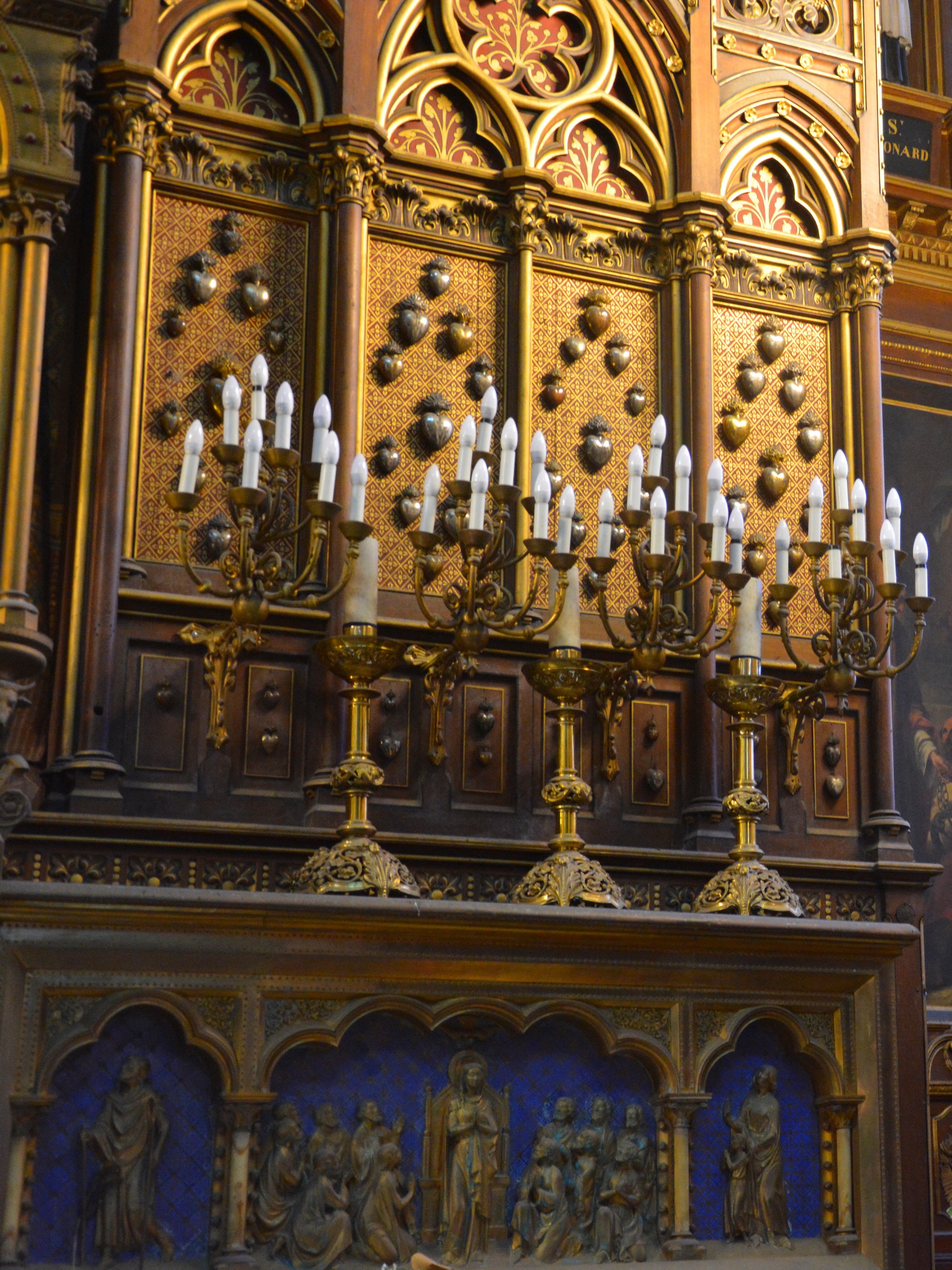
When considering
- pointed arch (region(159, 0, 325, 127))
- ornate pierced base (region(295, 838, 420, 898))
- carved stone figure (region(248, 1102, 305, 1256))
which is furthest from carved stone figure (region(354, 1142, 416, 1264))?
pointed arch (region(159, 0, 325, 127))

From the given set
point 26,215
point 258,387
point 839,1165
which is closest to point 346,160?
point 26,215

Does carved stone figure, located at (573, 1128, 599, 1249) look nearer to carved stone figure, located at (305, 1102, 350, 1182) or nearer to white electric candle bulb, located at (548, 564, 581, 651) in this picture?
carved stone figure, located at (305, 1102, 350, 1182)

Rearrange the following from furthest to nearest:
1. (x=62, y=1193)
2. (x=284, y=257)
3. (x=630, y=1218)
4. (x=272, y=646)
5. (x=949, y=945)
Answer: (x=949, y=945), (x=284, y=257), (x=272, y=646), (x=630, y=1218), (x=62, y=1193)

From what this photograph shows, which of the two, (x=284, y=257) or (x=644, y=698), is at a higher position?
(x=284, y=257)

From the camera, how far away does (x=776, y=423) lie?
372 inches

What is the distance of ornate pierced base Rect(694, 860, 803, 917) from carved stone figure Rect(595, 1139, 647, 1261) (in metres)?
1.11

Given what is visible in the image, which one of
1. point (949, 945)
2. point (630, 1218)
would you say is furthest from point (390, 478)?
point (949, 945)

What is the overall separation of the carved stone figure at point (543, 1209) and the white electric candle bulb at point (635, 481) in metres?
2.61

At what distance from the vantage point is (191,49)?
857cm

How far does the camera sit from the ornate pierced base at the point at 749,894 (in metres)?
7.51

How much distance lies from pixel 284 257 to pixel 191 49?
1.12 meters

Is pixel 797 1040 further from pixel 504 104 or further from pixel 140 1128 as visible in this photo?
pixel 504 104

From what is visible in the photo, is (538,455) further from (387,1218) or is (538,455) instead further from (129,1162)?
(129,1162)

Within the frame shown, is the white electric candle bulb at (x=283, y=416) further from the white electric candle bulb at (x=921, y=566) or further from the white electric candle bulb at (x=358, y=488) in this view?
the white electric candle bulb at (x=921, y=566)
